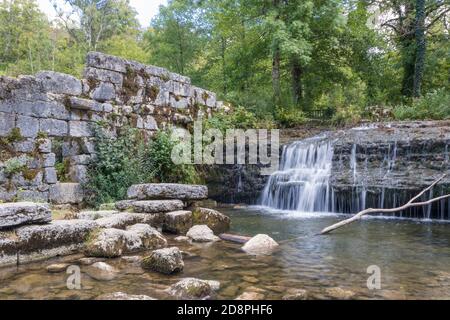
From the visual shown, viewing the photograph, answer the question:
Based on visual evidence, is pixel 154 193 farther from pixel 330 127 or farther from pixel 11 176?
pixel 330 127

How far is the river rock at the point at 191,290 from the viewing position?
133 inches

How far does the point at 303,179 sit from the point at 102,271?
255 inches

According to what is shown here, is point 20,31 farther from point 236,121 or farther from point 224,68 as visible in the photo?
point 236,121

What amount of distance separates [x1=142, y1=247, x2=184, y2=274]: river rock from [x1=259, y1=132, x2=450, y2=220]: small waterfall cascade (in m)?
5.54

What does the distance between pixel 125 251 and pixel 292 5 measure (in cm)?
1256

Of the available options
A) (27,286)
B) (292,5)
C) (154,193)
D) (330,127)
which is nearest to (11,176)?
(154,193)

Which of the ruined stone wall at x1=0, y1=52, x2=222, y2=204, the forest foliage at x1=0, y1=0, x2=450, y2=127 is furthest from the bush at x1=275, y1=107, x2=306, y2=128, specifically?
the ruined stone wall at x1=0, y1=52, x2=222, y2=204

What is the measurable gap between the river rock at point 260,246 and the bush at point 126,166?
12.3ft

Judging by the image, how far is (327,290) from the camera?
11.5 ft

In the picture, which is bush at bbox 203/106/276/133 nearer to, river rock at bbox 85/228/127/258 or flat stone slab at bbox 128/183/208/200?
flat stone slab at bbox 128/183/208/200

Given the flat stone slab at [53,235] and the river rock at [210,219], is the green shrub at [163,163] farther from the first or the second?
the flat stone slab at [53,235]

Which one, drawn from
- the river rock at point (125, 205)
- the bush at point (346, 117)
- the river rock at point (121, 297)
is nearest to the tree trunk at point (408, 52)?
the bush at point (346, 117)

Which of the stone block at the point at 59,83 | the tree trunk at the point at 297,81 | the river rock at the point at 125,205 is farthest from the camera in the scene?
the tree trunk at the point at 297,81

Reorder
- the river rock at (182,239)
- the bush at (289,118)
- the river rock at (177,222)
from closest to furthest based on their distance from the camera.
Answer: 1. the river rock at (182,239)
2. the river rock at (177,222)
3. the bush at (289,118)
